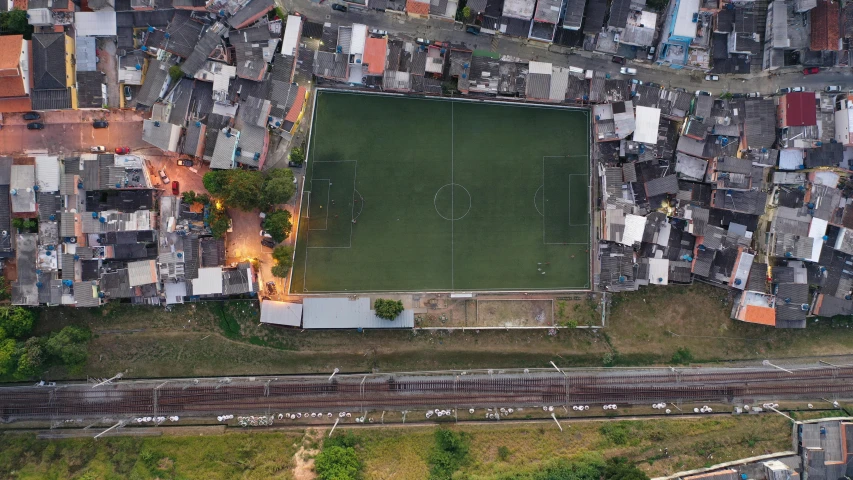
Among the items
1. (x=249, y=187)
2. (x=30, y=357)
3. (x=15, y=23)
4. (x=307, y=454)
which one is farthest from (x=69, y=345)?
(x=15, y=23)

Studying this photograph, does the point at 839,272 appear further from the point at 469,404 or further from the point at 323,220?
the point at 323,220

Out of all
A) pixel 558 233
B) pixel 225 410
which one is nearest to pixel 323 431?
pixel 225 410

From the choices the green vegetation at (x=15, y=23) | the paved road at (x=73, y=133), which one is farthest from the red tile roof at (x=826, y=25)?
the green vegetation at (x=15, y=23)

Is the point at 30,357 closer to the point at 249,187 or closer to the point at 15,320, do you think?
the point at 15,320

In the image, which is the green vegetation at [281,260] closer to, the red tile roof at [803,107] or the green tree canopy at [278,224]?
the green tree canopy at [278,224]

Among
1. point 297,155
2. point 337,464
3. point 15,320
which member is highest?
point 297,155

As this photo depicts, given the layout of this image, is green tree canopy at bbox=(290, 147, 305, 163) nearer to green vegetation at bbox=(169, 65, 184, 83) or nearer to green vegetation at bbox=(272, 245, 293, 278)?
green vegetation at bbox=(272, 245, 293, 278)
